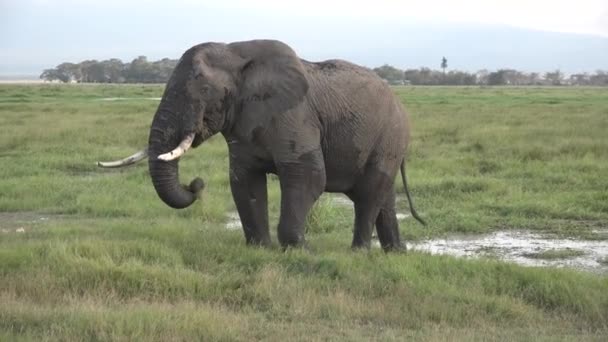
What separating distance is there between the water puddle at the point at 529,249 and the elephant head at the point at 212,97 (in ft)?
7.92

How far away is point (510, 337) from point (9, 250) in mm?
4091

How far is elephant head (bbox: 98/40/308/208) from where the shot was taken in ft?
21.2

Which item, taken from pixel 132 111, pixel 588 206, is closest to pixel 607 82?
pixel 132 111

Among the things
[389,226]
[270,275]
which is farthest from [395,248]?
[270,275]

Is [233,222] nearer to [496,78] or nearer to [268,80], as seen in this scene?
[268,80]

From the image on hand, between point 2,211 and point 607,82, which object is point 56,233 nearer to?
point 2,211

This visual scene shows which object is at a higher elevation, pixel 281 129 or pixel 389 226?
pixel 281 129

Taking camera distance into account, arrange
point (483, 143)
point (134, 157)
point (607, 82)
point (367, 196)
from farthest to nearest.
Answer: point (607, 82), point (483, 143), point (367, 196), point (134, 157)

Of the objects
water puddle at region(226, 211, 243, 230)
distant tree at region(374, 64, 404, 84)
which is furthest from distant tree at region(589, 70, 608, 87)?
water puddle at region(226, 211, 243, 230)

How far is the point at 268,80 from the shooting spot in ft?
22.5

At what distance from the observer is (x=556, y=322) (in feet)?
18.4

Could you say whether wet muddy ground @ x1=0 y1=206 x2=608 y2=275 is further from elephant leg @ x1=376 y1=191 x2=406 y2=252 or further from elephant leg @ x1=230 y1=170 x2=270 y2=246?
elephant leg @ x1=230 y1=170 x2=270 y2=246

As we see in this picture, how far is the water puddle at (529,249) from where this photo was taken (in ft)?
26.4

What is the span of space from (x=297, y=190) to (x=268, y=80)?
95 centimetres
